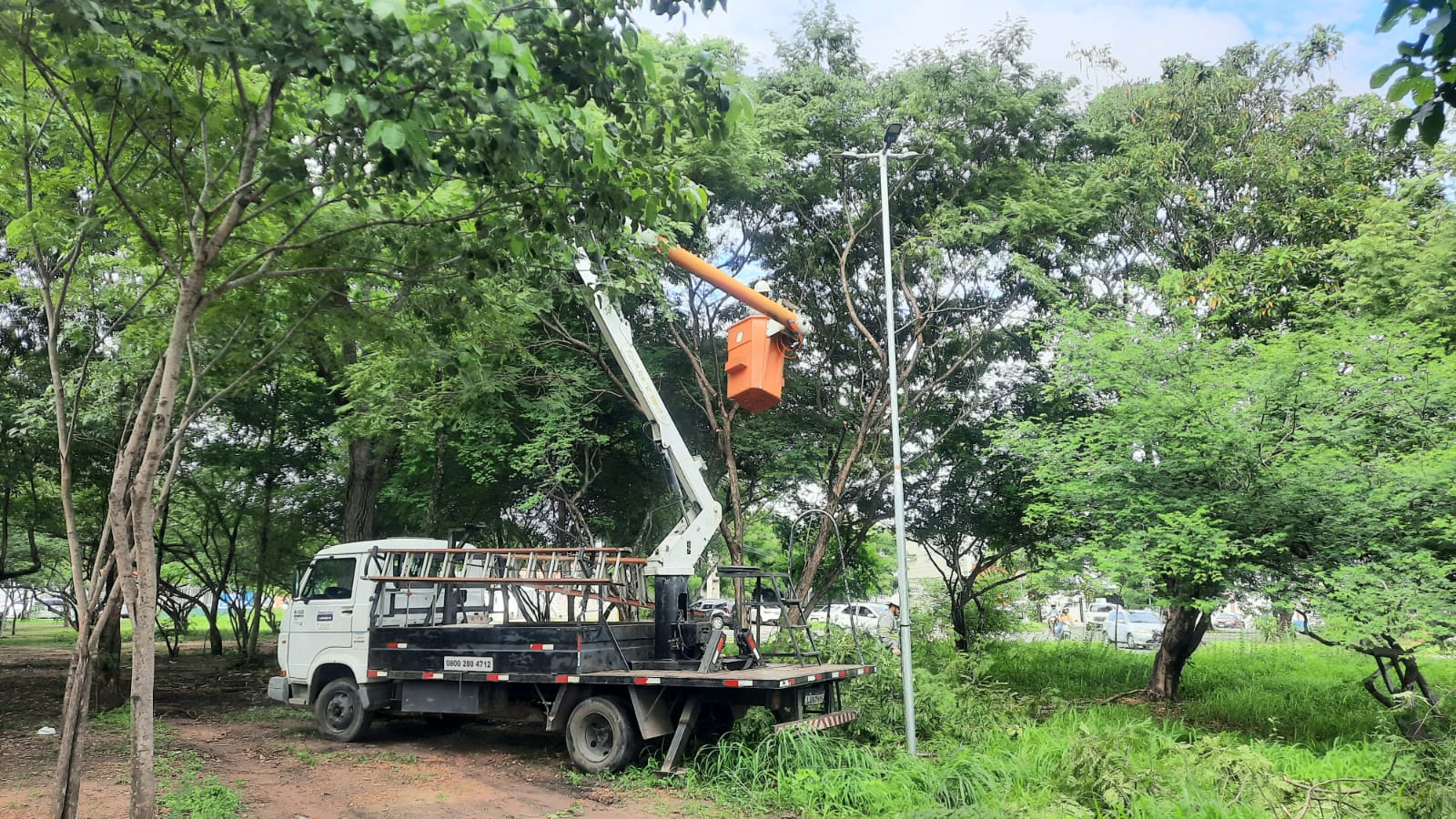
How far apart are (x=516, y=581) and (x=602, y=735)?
6.39ft

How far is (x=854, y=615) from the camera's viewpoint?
495 inches

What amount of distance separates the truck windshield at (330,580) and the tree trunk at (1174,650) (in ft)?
41.7

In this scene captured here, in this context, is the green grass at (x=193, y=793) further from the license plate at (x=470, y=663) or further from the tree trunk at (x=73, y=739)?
the license plate at (x=470, y=663)

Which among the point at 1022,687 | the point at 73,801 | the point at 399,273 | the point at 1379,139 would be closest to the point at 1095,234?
the point at 1379,139

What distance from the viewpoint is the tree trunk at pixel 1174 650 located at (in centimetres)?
1562

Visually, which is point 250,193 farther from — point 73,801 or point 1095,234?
point 1095,234

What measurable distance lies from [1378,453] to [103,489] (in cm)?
2028

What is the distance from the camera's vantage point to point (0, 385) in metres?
14.7

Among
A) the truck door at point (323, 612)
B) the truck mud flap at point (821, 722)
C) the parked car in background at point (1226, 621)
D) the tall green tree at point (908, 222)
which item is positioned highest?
the tall green tree at point (908, 222)

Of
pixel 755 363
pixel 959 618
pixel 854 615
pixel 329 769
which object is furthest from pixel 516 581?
pixel 959 618

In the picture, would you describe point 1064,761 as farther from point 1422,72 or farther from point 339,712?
point 339,712

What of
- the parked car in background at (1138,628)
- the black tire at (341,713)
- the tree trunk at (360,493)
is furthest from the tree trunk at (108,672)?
the parked car in background at (1138,628)

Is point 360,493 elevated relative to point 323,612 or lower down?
elevated

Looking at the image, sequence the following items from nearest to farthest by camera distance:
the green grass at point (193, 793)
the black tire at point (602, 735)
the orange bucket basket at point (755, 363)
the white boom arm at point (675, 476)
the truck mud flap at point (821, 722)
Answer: the green grass at point (193, 793)
the truck mud flap at point (821, 722)
the black tire at point (602, 735)
the orange bucket basket at point (755, 363)
the white boom arm at point (675, 476)
